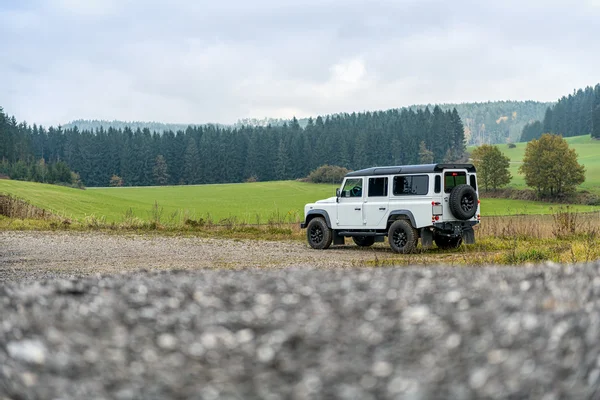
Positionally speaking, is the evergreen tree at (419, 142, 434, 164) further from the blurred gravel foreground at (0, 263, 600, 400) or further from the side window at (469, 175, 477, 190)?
the blurred gravel foreground at (0, 263, 600, 400)

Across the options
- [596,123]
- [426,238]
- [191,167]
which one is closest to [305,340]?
[426,238]

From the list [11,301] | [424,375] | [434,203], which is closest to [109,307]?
[11,301]

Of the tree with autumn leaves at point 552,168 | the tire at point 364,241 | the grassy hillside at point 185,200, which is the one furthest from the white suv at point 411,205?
the tree with autumn leaves at point 552,168

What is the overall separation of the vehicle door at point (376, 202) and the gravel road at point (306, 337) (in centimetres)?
1097

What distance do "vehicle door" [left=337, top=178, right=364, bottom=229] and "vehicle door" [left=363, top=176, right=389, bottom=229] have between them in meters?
0.23

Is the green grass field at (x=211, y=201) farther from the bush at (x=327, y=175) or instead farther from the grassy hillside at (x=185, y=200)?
the bush at (x=327, y=175)

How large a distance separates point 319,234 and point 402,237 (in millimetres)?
3074

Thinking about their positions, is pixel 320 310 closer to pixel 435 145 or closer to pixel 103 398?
pixel 103 398

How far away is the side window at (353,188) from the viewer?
60.9ft

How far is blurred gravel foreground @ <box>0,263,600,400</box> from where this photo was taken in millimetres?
4000

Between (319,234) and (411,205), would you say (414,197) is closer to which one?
(411,205)

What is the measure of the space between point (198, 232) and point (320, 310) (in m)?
19.8

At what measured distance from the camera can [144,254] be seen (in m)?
17.5

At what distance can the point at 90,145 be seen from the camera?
13200cm
